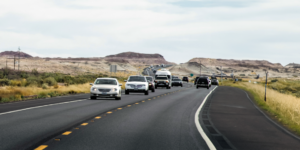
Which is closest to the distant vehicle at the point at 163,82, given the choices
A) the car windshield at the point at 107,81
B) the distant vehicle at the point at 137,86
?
the distant vehicle at the point at 137,86

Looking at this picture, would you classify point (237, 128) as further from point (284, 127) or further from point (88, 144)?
point (88, 144)

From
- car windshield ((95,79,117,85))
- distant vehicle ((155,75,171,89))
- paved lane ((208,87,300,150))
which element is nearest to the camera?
paved lane ((208,87,300,150))

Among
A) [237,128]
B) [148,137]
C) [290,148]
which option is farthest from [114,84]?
[290,148]

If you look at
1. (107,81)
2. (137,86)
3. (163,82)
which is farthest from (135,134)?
(163,82)

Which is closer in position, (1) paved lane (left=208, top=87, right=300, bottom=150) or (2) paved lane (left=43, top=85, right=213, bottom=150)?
(2) paved lane (left=43, top=85, right=213, bottom=150)

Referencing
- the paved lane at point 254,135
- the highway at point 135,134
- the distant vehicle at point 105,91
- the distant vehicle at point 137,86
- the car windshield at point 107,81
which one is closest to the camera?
the highway at point 135,134

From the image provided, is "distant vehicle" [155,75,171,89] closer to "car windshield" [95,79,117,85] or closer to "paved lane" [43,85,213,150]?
"car windshield" [95,79,117,85]

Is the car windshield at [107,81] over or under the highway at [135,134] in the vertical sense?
over

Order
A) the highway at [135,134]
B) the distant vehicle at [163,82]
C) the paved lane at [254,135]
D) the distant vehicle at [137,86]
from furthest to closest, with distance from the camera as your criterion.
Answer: the distant vehicle at [163,82]
the distant vehicle at [137,86]
the paved lane at [254,135]
the highway at [135,134]

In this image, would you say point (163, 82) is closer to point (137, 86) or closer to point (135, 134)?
point (137, 86)

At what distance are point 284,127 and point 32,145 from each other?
8159mm

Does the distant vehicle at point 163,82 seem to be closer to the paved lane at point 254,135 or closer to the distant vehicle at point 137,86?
the distant vehicle at point 137,86

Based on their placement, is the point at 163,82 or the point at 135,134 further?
the point at 163,82

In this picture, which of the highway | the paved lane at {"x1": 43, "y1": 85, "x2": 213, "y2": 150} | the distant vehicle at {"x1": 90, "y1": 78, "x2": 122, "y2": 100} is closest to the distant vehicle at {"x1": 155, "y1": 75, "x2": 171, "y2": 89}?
the distant vehicle at {"x1": 90, "y1": 78, "x2": 122, "y2": 100}
